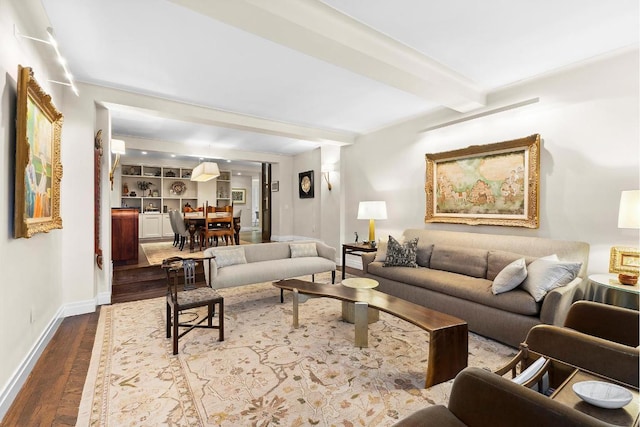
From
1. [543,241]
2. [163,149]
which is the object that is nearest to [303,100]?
[543,241]

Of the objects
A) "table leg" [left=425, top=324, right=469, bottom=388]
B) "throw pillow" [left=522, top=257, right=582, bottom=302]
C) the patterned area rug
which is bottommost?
the patterned area rug

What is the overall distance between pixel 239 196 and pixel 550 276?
35.0 feet

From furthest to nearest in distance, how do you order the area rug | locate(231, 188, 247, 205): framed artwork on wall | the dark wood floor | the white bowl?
1. locate(231, 188, 247, 205): framed artwork on wall
2. the area rug
3. the dark wood floor
4. the white bowl

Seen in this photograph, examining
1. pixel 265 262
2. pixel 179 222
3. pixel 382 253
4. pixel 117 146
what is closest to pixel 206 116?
pixel 117 146

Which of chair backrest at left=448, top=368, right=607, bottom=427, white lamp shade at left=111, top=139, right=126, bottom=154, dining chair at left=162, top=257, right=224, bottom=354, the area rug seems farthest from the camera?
the area rug

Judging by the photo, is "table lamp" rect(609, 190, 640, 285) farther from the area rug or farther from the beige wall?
the area rug

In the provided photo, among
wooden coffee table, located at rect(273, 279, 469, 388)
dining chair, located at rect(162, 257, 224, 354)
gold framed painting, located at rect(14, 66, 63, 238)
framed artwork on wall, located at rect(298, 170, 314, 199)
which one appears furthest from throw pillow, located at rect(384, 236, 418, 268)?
framed artwork on wall, located at rect(298, 170, 314, 199)

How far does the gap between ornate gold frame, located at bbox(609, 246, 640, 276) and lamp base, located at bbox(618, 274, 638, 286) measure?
17 cm

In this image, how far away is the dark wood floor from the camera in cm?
170

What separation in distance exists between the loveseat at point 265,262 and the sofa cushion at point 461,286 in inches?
32.9

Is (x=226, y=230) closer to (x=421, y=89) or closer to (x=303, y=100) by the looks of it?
(x=303, y=100)

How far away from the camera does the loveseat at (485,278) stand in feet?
8.16

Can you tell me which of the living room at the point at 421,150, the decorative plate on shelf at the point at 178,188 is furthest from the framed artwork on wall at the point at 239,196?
the living room at the point at 421,150

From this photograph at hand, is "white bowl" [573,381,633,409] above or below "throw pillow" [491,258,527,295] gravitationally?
below
